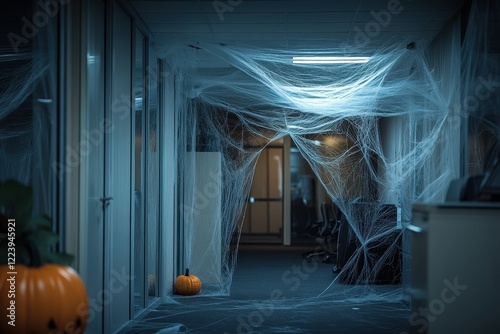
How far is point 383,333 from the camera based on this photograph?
4.36 meters

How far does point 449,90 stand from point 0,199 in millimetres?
3786

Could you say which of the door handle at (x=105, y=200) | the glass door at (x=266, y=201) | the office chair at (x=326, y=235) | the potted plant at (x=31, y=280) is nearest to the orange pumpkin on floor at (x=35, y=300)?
the potted plant at (x=31, y=280)

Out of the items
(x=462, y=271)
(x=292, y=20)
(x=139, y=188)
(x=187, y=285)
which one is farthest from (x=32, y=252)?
(x=187, y=285)

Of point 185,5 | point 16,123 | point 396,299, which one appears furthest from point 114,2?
point 396,299

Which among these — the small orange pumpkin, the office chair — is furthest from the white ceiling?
the office chair

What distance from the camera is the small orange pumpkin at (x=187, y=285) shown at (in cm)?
599

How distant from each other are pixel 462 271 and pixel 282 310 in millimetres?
2531

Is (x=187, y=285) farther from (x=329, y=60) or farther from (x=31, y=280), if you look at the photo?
(x=31, y=280)

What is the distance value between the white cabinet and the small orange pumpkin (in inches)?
136

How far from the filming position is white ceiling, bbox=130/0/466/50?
465 centimetres

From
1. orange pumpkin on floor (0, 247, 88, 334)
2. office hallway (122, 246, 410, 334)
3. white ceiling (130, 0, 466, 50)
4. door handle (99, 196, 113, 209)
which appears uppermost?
white ceiling (130, 0, 466, 50)

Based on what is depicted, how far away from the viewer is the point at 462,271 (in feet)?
9.57

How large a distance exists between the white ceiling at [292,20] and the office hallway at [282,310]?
256 centimetres

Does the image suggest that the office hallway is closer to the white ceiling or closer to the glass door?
the white ceiling
